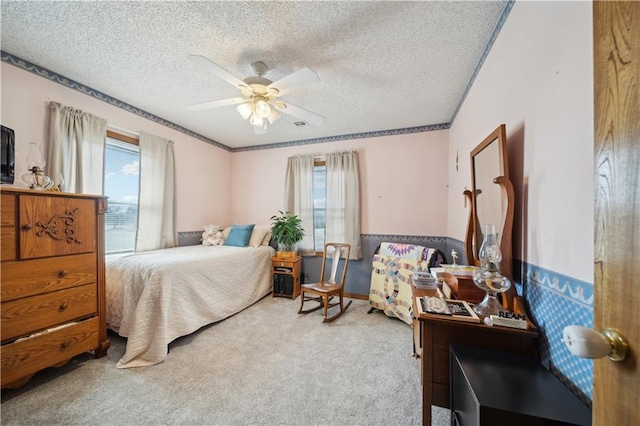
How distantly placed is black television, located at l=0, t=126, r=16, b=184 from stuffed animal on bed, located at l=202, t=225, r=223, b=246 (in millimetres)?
2077

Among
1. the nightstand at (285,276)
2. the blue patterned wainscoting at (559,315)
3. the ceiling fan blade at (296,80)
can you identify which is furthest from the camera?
the nightstand at (285,276)

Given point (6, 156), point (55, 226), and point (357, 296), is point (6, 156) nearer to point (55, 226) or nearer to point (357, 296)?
point (55, 226)

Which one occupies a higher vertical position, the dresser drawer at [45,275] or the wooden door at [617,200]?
the wooden door at [617,200]

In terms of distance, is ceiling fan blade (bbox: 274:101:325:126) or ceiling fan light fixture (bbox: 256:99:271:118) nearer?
ceiling fan light fixture (bbox: 256:99:271:118)

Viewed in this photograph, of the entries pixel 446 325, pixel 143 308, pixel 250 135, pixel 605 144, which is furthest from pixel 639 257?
pixel 250 135

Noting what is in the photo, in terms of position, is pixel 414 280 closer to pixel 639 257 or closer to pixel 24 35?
pixel 639 257

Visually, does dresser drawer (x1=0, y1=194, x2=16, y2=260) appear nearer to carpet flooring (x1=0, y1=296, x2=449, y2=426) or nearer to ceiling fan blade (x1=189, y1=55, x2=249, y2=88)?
carpet flooring (x1=0, y1=296, x2=449, y2=426)

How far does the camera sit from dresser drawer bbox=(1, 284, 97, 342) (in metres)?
1.46

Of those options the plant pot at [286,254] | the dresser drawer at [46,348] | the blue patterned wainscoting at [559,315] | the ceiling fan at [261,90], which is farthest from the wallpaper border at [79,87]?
the blue patterned wainscoting at [559,315]

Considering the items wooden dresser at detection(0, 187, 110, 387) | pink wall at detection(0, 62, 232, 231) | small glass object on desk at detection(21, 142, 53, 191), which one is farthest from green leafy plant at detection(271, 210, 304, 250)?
small glass object on desk at detection(21, 142, 53, 191)

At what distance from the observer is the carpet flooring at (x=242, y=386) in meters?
1.40

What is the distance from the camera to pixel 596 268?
54 centimetres

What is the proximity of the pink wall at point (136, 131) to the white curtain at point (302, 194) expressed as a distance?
1254 millimetres

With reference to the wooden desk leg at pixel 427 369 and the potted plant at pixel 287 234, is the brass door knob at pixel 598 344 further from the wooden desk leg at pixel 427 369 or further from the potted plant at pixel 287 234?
the potted plant at pixel 287 234
